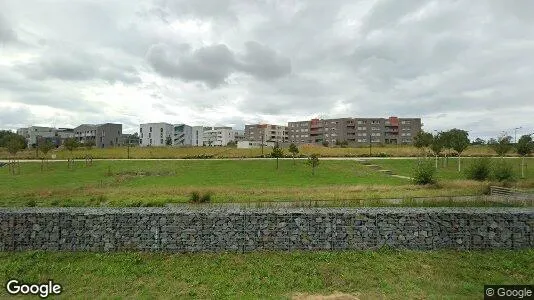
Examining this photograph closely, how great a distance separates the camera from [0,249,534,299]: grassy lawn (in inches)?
304

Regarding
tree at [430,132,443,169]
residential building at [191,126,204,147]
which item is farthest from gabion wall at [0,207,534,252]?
residential building at [191,126,204,147]

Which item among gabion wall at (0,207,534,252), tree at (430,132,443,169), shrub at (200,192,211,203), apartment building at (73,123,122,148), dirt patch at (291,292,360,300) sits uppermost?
apartment building at (73,123,122,148)

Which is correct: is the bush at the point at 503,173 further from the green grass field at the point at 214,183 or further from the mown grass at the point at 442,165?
the mown grass at the point at 442,165

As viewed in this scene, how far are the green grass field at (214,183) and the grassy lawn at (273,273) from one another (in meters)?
8.94

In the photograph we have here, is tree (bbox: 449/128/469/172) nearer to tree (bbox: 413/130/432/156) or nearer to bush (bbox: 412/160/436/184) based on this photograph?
tree (bbox: 413/130/432/156)

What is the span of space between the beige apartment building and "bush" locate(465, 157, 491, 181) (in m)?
101

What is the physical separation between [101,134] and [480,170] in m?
129

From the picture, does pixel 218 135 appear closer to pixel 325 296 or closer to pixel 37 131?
pixel 37 131

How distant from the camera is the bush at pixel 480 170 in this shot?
30.8 meters

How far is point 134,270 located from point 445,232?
880 centimetres

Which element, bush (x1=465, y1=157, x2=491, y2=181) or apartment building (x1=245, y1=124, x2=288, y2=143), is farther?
apartment building (x1=245, y1=124, x2=288, y2=143)

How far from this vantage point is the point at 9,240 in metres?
10.3

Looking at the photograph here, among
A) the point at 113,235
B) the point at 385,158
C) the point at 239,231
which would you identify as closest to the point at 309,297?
the point at 239,231

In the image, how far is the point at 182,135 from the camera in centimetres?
15650
